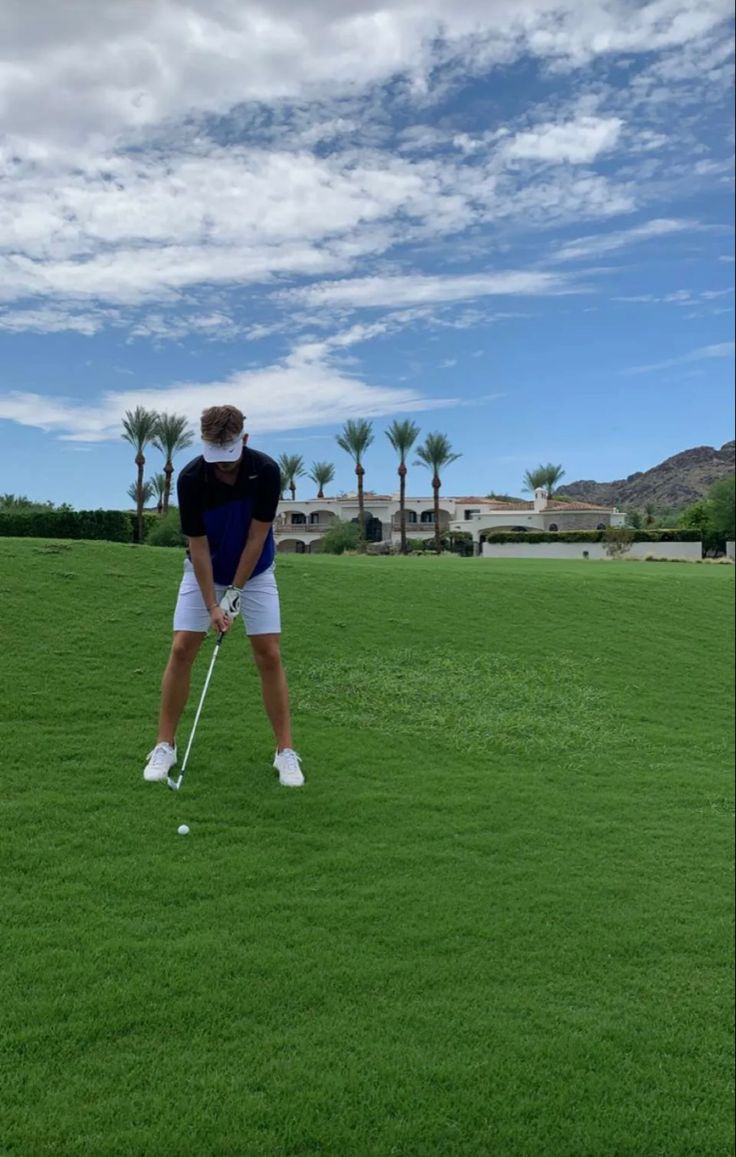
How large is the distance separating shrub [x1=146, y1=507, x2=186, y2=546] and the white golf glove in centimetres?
29

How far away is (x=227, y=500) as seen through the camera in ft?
11.7

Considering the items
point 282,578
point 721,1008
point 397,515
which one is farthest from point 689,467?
point 282,578

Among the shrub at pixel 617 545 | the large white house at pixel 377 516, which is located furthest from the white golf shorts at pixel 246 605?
the shrub at pixel 617 545

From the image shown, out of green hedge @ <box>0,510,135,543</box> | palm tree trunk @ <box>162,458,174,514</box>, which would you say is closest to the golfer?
palm tree trunk @ <box>162,458,174,514</box>

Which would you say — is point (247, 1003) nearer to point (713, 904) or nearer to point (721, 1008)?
point (721, 1008)

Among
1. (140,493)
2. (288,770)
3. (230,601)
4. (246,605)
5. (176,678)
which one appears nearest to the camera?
(140,493)

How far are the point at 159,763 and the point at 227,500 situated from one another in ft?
4.74

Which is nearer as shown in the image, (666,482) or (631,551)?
(666,482)

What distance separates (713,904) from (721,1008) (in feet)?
2.73

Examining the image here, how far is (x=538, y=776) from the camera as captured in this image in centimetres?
528

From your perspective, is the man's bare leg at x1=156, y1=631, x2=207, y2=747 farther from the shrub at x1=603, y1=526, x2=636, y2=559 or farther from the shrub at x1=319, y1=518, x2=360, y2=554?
the shrub at x1=603, y1=526, x2=636, y2=559

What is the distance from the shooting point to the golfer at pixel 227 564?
11.2 feet

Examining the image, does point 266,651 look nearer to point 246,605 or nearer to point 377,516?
point 246,605

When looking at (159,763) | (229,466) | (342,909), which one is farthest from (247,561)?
(342,909)
